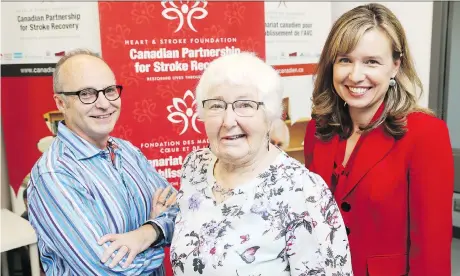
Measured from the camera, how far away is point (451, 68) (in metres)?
3.31

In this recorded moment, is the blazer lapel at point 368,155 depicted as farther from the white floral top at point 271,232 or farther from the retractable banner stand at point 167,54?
the retractable banner stand at point 167,54

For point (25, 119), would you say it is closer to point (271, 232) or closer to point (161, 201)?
point (161, 201)

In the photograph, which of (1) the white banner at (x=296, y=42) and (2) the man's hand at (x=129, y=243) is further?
(1) the white banner at (x=296, y=42)

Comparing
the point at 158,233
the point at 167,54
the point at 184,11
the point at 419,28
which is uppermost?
the point at 184,11

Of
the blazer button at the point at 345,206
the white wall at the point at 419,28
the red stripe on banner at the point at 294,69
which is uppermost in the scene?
the white wall at the point at 419,28

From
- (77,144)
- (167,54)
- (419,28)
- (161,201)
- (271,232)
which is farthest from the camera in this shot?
(419,28)

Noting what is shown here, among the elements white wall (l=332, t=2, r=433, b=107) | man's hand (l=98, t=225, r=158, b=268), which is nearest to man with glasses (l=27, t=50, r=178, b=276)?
man's hand (l=98, t=225, r=158, b=268)

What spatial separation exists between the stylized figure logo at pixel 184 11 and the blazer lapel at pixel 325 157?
4.65ft

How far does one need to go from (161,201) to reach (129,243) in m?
0.25

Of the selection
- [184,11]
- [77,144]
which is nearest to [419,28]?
[184,11]

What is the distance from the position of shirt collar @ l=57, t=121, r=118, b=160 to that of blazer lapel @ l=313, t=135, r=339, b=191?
32.4 inches

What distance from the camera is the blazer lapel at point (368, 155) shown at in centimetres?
149

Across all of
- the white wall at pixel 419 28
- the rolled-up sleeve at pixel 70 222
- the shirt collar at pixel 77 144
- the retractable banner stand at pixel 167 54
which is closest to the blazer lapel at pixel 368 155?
the rolled-up sleeve at pixel 70 222

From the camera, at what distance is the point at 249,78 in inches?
48.5
